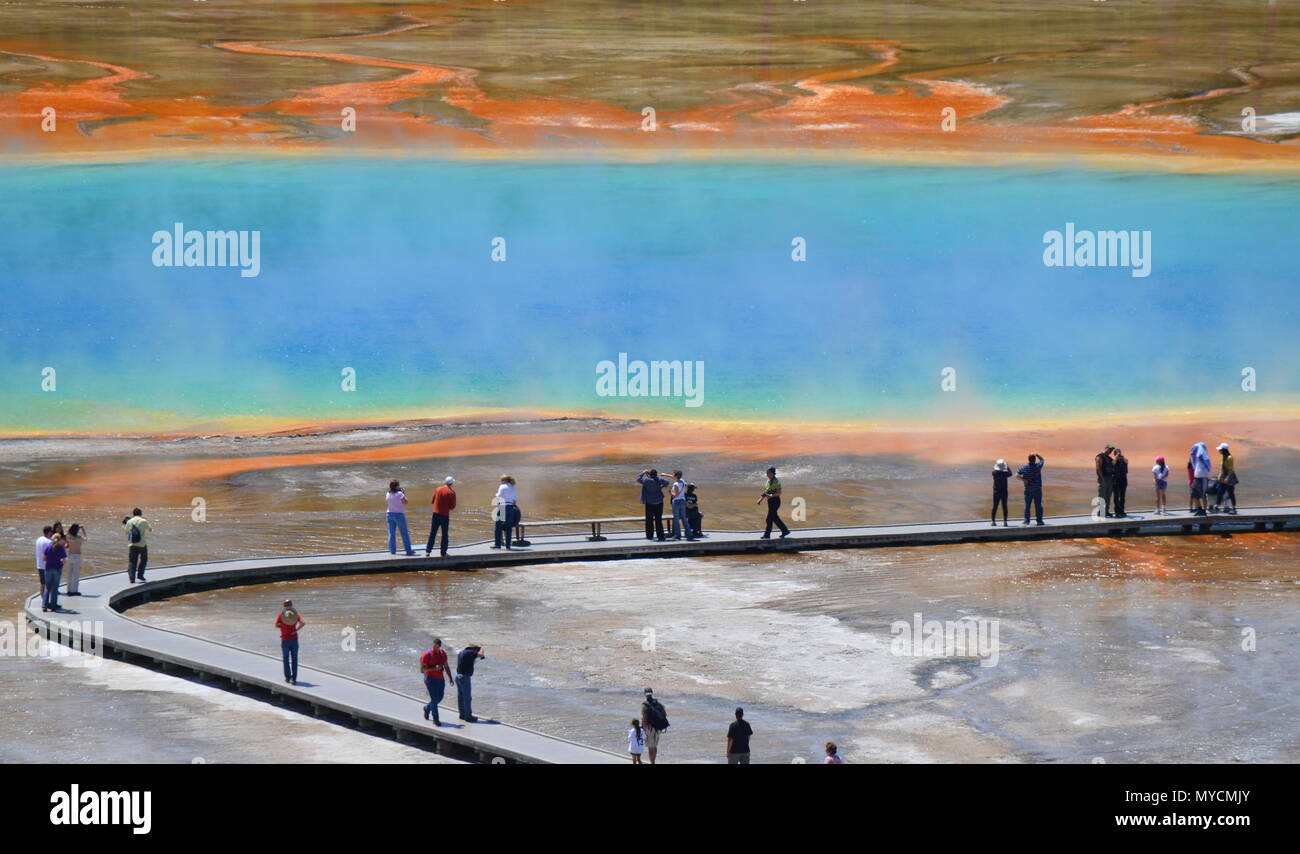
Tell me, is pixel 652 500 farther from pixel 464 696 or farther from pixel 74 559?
pixel 464 696

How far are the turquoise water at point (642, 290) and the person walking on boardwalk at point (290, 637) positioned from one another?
21810 millimetres

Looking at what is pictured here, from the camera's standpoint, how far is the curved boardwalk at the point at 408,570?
13.9 m

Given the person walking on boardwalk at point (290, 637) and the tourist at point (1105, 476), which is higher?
the tourist at point (1105, 476)

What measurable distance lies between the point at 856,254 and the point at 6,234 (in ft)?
66.4

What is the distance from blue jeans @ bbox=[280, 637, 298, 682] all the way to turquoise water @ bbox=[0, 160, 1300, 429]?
21.8 meters

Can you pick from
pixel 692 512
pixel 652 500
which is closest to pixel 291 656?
pixel 652 500

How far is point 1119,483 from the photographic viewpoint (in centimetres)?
2403

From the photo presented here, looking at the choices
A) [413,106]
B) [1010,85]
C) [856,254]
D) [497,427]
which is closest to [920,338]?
[856,254]

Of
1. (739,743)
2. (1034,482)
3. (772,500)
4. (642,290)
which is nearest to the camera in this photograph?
(739,743)

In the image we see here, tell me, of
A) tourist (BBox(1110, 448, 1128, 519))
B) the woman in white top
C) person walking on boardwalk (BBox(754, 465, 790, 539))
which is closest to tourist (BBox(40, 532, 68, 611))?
the woman in white top

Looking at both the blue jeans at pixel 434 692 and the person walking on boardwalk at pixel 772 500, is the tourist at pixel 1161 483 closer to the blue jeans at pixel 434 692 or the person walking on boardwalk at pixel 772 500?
the person walking on boardwalk at pixel 772 500

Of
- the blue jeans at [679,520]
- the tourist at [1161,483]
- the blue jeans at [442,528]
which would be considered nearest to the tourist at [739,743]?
the blue jeans at [442,528]

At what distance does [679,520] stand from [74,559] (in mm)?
8199

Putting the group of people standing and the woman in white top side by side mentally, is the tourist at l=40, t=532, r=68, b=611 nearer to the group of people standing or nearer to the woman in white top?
the woman in white top
